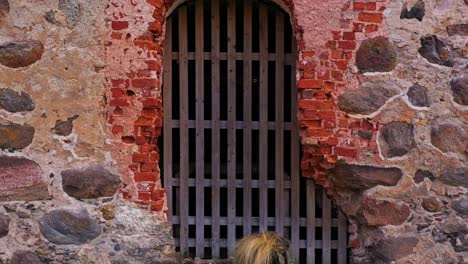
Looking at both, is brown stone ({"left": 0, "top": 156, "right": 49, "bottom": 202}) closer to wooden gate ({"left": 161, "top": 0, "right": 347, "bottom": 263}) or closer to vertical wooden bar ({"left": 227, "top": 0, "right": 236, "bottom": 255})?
wooden gate ({"left": 161, "top": 0, "right": 347, "bottom": 263})

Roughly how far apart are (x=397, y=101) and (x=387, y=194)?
0.68 metres

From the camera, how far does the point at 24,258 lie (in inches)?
185

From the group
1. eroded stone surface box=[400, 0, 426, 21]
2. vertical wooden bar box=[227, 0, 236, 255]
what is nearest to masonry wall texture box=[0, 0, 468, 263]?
eroded stone surface box=[400, 0, 426, 21]

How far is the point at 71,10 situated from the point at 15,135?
1.00 meters

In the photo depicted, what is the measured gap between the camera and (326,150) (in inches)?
186

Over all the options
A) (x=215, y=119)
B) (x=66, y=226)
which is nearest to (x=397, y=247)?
(x=215, y=119)

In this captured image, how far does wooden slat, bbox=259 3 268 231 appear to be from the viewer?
5055mm

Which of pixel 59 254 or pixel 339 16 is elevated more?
pixel 339 16

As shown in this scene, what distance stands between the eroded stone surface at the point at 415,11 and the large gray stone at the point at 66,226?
2719 millimetres

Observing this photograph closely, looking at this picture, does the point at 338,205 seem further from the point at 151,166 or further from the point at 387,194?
the point at 151,166

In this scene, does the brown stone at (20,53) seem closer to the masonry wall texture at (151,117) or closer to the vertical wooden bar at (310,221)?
the masonry wall texture at (151,117)

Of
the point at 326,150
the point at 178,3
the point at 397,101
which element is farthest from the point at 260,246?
the point at 178,3

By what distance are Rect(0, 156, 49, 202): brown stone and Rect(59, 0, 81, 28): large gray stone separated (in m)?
1.06

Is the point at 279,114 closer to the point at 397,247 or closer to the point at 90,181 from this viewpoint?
the point at 397,247
